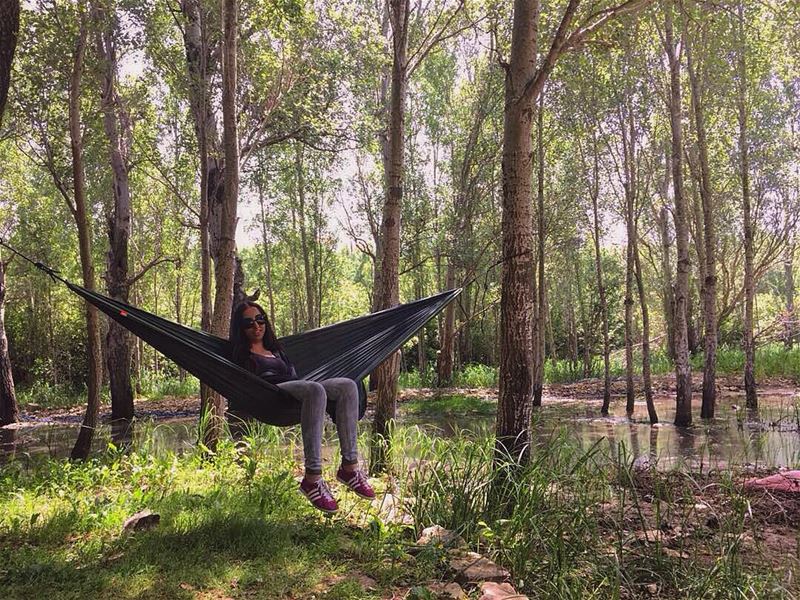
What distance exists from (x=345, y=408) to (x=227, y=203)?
211 cm

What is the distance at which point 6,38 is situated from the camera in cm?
224

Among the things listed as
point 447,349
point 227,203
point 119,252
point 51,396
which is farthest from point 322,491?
point 51,396

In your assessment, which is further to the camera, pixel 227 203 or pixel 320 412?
pixel 227 203

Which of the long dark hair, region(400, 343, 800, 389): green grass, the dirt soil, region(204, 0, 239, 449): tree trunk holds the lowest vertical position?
the dirt soil

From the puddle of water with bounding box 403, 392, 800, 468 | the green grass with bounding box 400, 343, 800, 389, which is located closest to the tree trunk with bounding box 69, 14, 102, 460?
the puddle of water with bounding box 403, 392, 800, 468

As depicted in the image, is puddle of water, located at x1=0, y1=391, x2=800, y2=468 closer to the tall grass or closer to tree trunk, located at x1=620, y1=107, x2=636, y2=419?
tree trunk, located at x1=620, y1=107, x2=636, y2=419

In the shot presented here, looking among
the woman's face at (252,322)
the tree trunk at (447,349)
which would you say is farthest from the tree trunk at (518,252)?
the tree trunk at (447,349)

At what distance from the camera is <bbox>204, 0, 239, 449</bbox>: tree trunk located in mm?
4027

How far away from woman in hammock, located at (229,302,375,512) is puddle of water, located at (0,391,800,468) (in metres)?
1.55

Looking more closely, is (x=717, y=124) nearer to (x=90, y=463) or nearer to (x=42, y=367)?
(x=90, y=463)

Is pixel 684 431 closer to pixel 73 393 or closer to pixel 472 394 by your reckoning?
pixel 472 394

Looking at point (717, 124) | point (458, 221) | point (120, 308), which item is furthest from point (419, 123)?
point (120, 308)

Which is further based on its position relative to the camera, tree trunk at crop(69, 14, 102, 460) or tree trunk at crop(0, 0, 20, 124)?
tree trunk at crop(69, 14, 102, 460)

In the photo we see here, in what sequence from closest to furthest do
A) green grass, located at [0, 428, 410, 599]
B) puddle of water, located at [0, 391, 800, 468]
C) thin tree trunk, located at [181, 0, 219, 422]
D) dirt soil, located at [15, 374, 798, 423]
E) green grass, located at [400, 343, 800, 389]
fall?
1. green grass, located at [0, 428, 410, 599]
2. puddle of water, located at [0, 391, 800, 468]
3. thin tree trunk, located at [181, 0, 219, 422]
4. dirt soil, located at [15, 374, 798, 423]
5. green grass, located at [400, 343, 800, 389]
